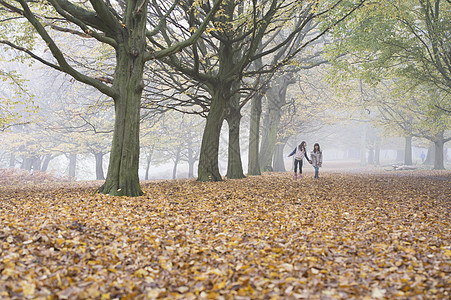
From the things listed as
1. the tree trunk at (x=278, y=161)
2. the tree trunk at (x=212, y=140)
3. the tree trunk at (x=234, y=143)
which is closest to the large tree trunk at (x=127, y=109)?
the tree trunk at (x=212, y=140)

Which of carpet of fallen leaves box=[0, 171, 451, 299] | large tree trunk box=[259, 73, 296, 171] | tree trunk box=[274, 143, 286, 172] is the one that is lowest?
carpet of fallen leaves box=[0, 171, 451, 299]

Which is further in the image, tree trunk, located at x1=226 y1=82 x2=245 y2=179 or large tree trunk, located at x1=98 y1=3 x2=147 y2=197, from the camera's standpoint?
tree trunk, located at x1=226 y1=82 x2=245 y2=179

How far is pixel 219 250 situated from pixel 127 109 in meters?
4.88

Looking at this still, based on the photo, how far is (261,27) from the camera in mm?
9344

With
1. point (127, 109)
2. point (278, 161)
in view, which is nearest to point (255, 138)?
point (127, 109)

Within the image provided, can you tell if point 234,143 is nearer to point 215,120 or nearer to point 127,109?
point 215,120

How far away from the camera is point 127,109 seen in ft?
24.8

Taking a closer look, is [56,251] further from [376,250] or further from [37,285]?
[376,250]

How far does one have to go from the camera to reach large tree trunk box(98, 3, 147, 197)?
24.6 ft

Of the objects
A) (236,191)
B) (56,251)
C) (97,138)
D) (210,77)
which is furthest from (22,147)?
(56,251)

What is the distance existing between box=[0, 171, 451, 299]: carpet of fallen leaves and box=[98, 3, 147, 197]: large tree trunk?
2.21 feet

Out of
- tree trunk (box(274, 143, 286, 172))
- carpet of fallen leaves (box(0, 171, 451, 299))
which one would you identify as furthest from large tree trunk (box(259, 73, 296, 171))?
carpet of fallen leaves (box(0, 171, 451, 299))

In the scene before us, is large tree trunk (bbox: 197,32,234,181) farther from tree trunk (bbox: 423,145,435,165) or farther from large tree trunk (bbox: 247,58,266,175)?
tree trunk (bbox: 423,145,435,165)

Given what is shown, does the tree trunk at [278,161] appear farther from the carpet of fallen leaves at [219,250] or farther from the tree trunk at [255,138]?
the carpet of fallen leaves at [219,250]
